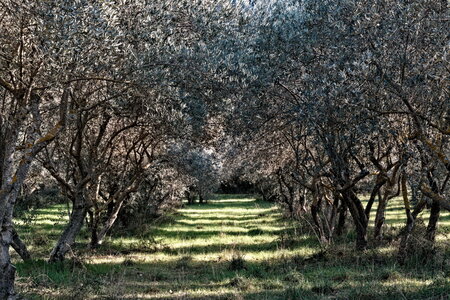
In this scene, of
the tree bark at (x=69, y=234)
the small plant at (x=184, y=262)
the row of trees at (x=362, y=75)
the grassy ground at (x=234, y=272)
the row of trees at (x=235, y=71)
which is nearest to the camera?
the row of trees at (x=235, y=71)

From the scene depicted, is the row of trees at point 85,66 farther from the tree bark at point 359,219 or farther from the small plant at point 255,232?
the small plant at point 255,232

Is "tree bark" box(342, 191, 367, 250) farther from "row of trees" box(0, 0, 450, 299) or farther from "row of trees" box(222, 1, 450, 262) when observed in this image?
"row of trees" box(222, 1, 450, 262)

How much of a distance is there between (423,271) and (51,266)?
383 inches

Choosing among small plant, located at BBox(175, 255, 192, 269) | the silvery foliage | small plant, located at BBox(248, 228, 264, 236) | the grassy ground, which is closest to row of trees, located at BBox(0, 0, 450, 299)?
the grassy ground

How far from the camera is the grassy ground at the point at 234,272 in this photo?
10.0 metres

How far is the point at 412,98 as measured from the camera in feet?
32.1

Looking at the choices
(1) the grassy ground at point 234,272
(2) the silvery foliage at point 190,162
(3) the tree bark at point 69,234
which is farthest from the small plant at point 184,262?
(2) the silvery foliage at point 190,162

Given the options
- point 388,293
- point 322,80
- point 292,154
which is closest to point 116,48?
point 322,80

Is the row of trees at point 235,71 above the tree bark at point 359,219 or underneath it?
above

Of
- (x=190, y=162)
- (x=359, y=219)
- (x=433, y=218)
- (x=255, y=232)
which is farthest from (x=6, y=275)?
(x=255, y=232)

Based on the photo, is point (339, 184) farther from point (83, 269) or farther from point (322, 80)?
point (83, 269)

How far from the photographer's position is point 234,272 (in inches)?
541

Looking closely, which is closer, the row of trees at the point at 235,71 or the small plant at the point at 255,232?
the row of trees at the point at 235,71

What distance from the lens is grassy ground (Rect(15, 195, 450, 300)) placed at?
1002 cm
